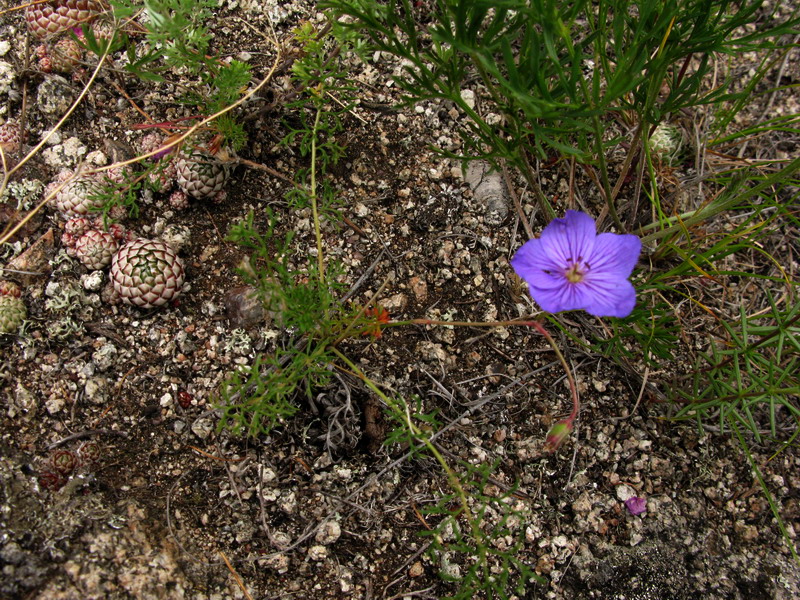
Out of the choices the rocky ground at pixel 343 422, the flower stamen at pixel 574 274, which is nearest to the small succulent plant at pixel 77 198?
the rocky ground at pixel 343 422

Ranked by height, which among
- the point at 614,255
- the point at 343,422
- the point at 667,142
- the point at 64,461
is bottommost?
the point at 64,461

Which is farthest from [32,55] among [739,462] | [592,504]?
[739,462]

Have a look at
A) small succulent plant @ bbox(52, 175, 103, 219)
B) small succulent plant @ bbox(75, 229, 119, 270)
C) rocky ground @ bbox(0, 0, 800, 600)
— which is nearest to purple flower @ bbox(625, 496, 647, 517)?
rocky ground @ bbox(0, 0, 800, 600)

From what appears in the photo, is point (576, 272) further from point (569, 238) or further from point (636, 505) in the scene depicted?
point (636, 505)

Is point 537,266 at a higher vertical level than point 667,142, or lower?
lower

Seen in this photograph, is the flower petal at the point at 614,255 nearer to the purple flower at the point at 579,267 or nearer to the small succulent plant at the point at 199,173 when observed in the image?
the purple flower at the point at 579,267

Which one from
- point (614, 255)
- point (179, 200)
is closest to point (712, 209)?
point (614, 255)

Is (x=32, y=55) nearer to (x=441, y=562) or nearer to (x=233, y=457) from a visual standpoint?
(x=233, y=457)
